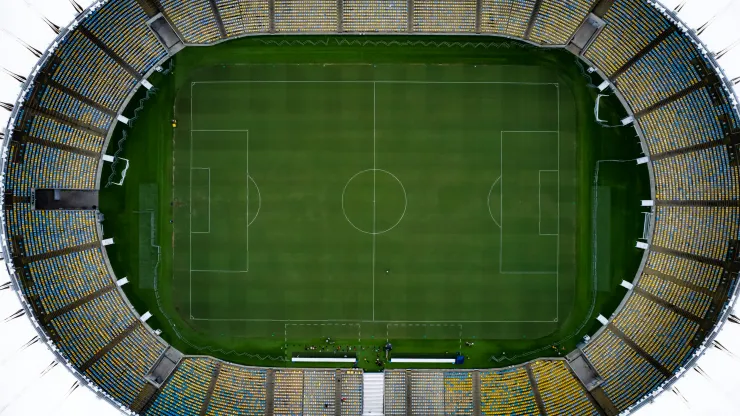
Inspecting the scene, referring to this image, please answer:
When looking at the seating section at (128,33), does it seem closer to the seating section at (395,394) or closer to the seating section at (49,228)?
the seating section at (49,228)

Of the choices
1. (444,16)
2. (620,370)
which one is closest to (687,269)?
(620,370)

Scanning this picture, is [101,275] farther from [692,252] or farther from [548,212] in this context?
[692,252]

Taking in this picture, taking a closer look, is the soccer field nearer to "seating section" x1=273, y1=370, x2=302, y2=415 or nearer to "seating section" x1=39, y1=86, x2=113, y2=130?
"seating section" x1=273, y1=370, x2=302, y2=415

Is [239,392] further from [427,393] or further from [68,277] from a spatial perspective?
[68,277]

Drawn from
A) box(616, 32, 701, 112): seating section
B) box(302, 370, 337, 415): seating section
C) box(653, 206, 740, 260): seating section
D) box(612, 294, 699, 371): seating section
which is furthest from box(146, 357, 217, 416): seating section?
box(616, 32, 701, 112): seating section

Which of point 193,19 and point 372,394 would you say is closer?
point 193,19

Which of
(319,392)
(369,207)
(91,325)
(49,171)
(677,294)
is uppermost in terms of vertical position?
(49,171)
